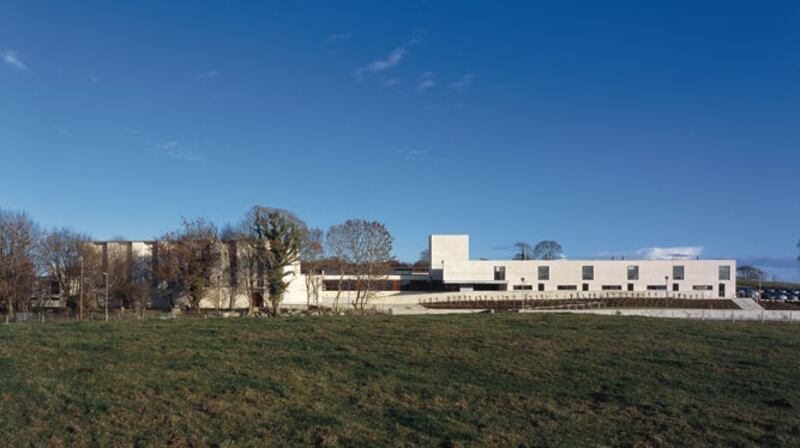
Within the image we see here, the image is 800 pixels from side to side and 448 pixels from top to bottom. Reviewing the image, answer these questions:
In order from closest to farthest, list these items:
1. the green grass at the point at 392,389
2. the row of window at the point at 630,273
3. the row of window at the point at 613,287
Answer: the green grass at the point at 392,389 < the row of window at the point at 613,287 < the row of window at the point at 630,273

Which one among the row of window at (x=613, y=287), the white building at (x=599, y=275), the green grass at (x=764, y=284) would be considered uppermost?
the white building at (x=599, y=275)

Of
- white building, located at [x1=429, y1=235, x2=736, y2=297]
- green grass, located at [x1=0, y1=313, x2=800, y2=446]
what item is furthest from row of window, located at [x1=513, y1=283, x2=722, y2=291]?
green grass, located at [x1=0, y1=313, x2=800, y2=446]

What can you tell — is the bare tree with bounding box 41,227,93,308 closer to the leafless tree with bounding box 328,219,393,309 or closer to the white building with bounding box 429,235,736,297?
the leafless tree with bounding box 328,219,393,309

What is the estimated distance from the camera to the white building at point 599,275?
6444cm

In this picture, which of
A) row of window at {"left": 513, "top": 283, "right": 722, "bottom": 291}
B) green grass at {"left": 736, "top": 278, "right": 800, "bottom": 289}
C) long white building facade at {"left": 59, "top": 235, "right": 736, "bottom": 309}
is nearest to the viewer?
long white building facade at {"left": 59, "top": 235, "right": 736, "bottom": 309}

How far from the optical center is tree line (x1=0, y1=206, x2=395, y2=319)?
155ft

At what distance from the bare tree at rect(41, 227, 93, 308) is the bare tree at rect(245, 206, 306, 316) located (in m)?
15.3

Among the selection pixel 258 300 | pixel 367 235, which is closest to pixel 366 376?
pixel 367 235

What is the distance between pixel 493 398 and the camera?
32.9 feet

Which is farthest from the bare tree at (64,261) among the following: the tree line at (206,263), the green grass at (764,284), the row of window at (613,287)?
the green grass at (764,284)

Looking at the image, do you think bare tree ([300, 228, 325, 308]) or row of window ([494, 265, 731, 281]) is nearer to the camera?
bare tree ([300, 228, 325, 308])

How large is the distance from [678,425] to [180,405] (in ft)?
26.1

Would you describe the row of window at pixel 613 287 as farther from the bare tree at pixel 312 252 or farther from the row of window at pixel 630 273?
the bare tree at pixel 312 252

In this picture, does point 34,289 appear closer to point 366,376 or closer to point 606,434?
point 366,376
